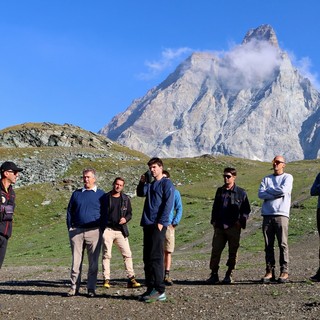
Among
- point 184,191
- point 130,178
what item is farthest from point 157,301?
point 130,178

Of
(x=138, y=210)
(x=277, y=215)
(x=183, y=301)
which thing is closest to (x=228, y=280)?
(x=277, y=215)

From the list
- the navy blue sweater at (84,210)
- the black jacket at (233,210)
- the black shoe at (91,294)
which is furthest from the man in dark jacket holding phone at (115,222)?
the black jacket at (233,210)

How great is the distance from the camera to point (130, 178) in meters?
65.9

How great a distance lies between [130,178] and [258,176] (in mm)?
17462

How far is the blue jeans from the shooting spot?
1471 centimetres

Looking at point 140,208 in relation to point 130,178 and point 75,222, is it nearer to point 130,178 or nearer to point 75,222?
point 130,178

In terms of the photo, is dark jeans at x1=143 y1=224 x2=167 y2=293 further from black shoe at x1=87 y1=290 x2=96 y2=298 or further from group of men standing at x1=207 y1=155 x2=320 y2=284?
group of men standing at x1=207 y1=155 x2=320 y2=284

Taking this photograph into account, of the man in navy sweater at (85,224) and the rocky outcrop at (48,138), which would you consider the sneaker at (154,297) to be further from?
the rocky outcrop at (48,138)

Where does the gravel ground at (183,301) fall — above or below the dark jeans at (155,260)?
below

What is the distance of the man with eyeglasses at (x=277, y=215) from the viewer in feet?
48.3

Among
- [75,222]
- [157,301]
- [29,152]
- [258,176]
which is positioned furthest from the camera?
[29,152]

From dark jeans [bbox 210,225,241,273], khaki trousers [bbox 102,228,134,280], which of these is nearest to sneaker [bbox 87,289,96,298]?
khaki trousers [bbox 102,228,134,280]

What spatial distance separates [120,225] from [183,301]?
409cm

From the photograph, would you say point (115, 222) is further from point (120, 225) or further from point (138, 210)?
point (138, 210)
